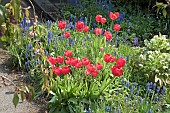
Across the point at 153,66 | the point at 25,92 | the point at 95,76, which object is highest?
the point at 25,92

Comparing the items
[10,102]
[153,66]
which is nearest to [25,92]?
[10,102]

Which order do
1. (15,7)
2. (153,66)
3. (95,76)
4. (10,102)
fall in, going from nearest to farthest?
(15,7)
(95,76)
(10,102)
(153,66)

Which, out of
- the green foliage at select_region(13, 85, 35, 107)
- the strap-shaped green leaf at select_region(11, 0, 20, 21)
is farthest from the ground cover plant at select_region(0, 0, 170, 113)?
the strap-shaped green leaf at select_region(11, 0, 20, 21)

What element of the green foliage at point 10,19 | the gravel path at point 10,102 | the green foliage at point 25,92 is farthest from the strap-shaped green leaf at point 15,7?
the gravel path at point 10,102

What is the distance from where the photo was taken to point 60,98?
3771 millimetres

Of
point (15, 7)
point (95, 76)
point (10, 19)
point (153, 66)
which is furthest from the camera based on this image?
point (153, 66)

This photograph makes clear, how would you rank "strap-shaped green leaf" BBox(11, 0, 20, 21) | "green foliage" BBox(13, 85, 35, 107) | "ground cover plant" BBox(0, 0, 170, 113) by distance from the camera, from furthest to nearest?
1. "ground cover plant" BBox(0, 0, 170, 113)
2. "green foliage" BBox(13, 85, 35, 107)
3. "strap-shaped green leaf" BBox(11, 0, 20, 21)

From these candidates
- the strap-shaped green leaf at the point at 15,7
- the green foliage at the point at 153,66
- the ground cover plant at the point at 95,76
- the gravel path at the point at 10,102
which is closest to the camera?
the strap-shaped green leaf at the point at 15,7

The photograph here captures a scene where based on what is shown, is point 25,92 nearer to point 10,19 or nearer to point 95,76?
point 10,19

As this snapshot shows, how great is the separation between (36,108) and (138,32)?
8.94ft

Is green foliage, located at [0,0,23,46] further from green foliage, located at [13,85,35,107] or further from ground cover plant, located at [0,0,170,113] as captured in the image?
ground cover plant, located at [0,0,170,113]

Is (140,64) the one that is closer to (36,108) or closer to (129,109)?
(129,109)

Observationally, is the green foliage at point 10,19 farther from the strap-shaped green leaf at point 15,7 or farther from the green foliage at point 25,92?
the green foliage at point 25,92

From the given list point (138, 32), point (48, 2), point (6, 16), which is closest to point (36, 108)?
point (6, 16)
